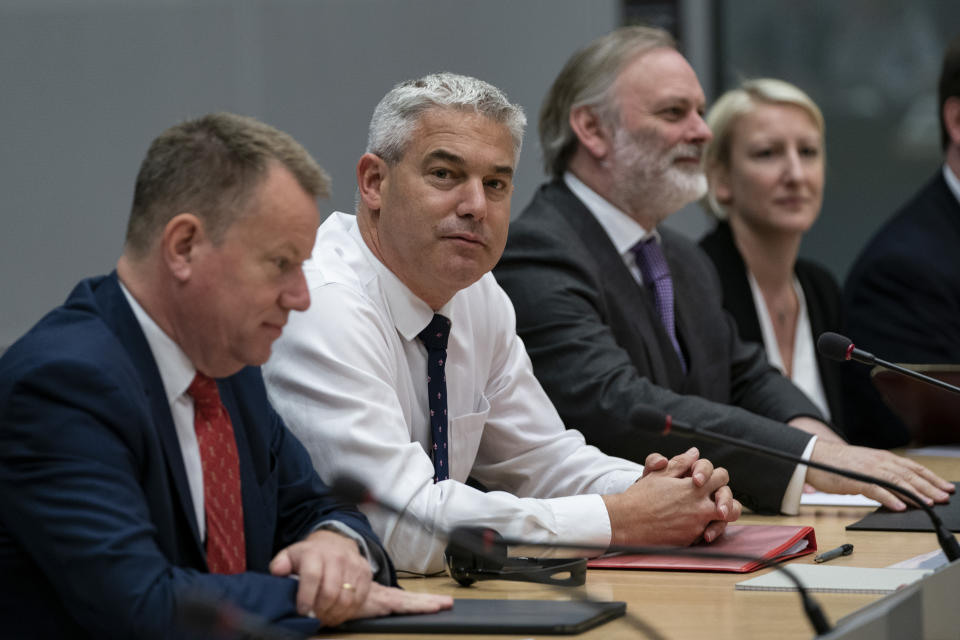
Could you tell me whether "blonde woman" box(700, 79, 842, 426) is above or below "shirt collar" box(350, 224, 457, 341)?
above

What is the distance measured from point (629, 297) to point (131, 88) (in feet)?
4.48

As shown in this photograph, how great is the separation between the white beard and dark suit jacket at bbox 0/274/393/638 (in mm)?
1745

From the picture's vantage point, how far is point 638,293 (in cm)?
307

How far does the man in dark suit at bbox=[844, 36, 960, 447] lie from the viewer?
3.74 meters

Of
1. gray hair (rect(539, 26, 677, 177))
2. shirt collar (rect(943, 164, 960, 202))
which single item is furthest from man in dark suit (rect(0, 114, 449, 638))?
shirt collar (rect(943, 164, 960, 202))

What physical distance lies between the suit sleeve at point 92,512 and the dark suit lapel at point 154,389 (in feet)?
0.23

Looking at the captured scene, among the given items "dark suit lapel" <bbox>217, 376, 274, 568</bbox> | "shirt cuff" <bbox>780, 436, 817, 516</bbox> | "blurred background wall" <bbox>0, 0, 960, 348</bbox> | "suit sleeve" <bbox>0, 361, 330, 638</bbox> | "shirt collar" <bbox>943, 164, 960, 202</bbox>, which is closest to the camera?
"suit sleeve" <bbox>0, 361, 330, 638</bbox>

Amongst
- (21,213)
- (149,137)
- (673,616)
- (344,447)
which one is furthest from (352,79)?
(673,616)

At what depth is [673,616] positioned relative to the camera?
5.66ft

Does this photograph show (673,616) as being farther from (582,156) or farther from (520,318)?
(582,156)

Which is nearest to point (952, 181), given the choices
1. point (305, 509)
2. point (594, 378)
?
point (594, 378)

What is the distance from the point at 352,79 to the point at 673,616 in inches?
118

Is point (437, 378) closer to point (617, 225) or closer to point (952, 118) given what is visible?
point (617, 225)

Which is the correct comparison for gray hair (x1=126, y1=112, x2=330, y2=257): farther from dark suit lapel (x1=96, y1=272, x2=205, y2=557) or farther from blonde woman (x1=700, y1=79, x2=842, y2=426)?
blonde woman (x1=700, y1=79, x2=842, y2=426)
